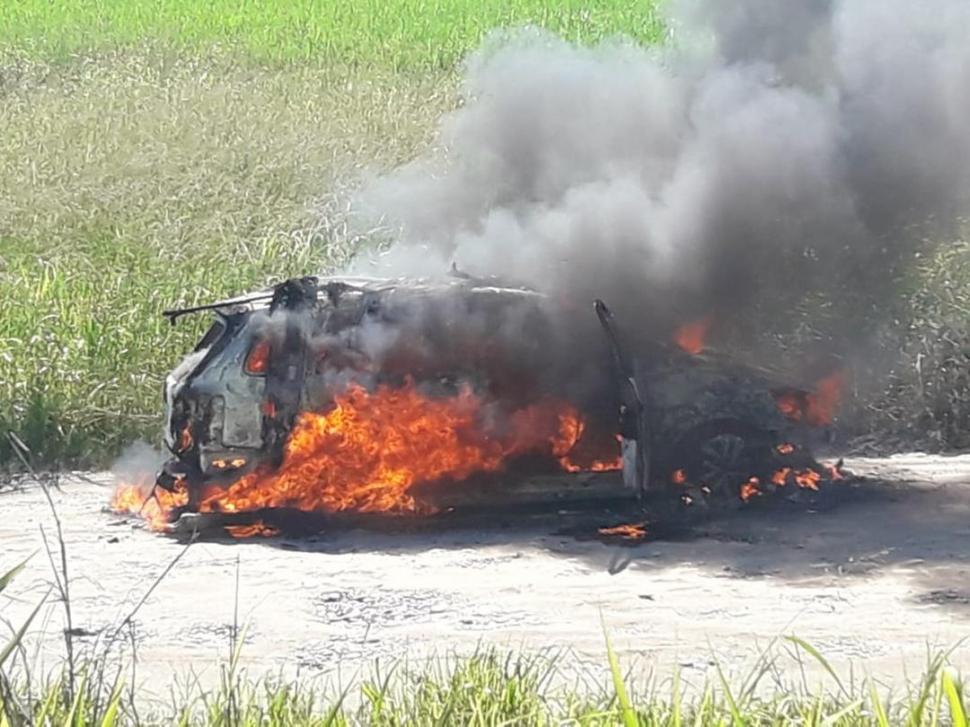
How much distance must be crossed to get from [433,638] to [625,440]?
8.22 ft

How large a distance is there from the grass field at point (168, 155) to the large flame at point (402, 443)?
3.23m

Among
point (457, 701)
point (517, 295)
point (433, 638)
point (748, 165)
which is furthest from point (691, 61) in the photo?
point (457, 701)

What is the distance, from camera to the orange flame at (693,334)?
11.8 meters

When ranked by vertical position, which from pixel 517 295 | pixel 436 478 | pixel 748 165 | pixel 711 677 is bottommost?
pixel 711 677

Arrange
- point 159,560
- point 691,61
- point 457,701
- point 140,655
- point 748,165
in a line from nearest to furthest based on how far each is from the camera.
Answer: point 457,701
point 140,655
point 159,560
point 748,165
point 691,61

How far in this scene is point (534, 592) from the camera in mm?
8922

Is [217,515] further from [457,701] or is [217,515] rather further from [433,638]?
[457,701]

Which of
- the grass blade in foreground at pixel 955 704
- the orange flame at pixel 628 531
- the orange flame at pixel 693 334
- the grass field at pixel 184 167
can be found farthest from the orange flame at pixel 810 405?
the grass blade in foreground at pixel 955 704

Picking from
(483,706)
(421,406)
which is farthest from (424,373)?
(483,706)

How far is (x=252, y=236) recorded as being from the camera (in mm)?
18203

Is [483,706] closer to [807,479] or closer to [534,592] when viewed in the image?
[534,592]

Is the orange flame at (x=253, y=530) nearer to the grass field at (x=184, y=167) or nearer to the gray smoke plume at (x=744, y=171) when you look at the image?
the gray smoke plume at (x=744, y=171)

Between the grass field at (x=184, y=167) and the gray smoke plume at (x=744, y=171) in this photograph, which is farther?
the grass field at (x=184, y=167)

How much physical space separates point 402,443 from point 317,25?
2204 centimetres
